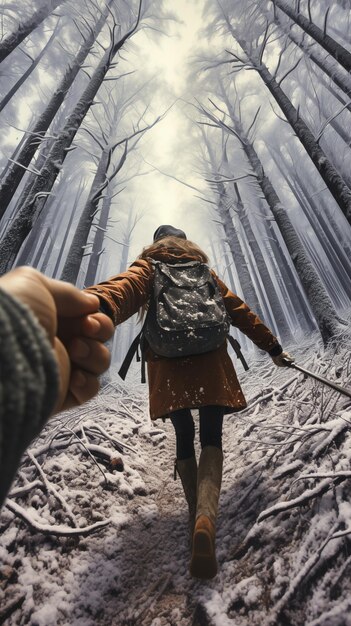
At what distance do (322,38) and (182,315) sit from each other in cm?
709

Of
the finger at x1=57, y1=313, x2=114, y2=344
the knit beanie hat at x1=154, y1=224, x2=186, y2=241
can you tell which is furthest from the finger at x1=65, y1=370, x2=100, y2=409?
the knit beanie hat at x1=154, y1=224, x2=186, y2=241

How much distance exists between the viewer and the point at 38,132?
187 inches

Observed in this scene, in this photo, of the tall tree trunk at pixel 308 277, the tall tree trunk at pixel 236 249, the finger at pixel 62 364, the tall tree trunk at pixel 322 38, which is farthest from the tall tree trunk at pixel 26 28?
the finger at pixel 62 364

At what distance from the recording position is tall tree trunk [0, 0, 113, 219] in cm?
442

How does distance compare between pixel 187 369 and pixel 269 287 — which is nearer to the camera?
pixel 187 369

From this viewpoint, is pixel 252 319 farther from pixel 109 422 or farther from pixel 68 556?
pixel 109 422

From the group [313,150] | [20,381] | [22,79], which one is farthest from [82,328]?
[22,79]

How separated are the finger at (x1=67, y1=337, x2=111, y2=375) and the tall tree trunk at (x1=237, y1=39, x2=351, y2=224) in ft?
15.8

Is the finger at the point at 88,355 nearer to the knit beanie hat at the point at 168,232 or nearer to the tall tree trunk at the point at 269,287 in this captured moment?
the knit beanie hat at the point at 168,232

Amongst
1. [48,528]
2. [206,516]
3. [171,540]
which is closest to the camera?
[206,516]

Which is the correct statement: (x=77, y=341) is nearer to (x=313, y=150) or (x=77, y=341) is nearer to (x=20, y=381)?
(x=20, y=381)

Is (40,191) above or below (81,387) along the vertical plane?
above

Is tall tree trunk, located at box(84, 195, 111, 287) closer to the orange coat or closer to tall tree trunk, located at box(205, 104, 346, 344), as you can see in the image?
tall tree trunk, located at box(205, 104, 346, 344)

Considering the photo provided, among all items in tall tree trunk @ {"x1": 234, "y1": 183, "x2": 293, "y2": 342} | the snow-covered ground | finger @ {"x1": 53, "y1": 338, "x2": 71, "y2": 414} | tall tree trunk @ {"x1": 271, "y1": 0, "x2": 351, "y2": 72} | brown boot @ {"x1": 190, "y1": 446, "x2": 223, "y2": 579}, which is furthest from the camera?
tall tree trunk @ {"x1": 234, "y1": 183, "x2": 293, "y2": 342}
